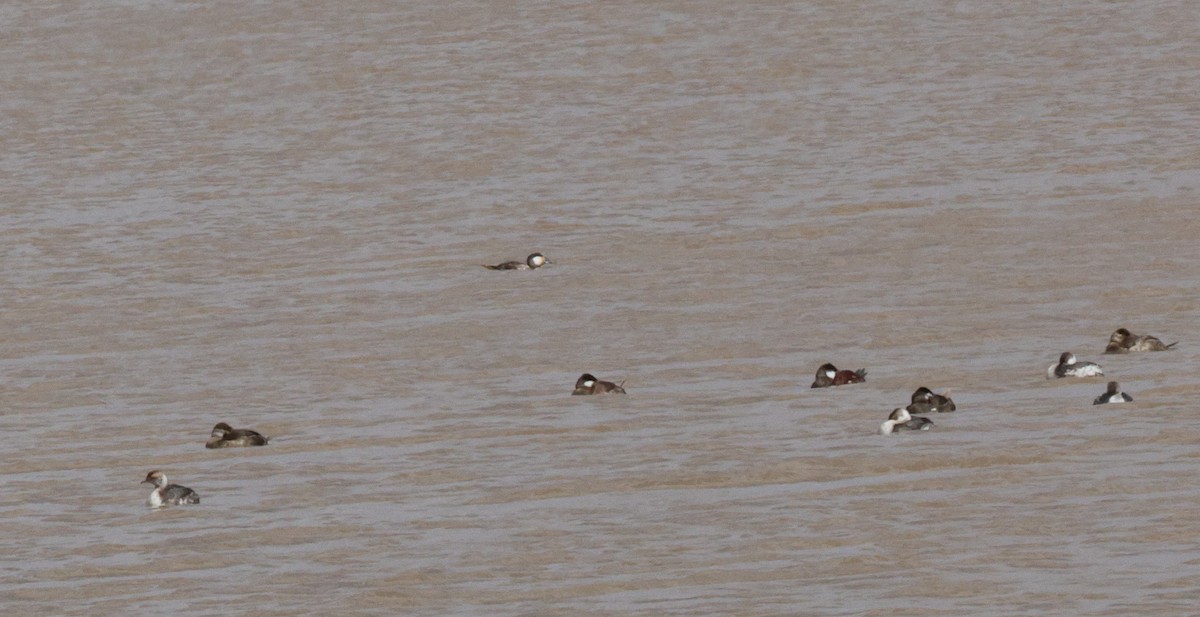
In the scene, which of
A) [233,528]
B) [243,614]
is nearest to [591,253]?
[233,528]

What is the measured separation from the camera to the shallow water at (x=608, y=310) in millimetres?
15984

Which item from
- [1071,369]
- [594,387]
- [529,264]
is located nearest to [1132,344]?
[1071,369]

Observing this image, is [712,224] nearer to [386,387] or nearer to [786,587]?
[386,387]

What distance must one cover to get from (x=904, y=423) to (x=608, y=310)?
22.5ft

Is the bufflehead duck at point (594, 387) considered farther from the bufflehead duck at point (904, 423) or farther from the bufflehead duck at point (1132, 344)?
the bufflehead duck at point (1132, 344)

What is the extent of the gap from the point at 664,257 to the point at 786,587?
12.6 metres

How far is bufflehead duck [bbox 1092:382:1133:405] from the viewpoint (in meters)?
19.0

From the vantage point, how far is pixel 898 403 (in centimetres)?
1994

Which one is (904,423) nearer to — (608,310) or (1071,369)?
(1071,369)

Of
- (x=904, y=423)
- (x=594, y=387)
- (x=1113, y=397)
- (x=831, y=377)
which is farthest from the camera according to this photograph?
(x=594, y=387)

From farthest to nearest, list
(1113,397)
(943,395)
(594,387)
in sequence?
(594,387)
(943,395)
(1113,397)

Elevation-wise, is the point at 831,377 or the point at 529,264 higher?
the point at 831,377

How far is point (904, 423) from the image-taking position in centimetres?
1842

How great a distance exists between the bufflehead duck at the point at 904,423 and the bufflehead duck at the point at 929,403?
0.16m
